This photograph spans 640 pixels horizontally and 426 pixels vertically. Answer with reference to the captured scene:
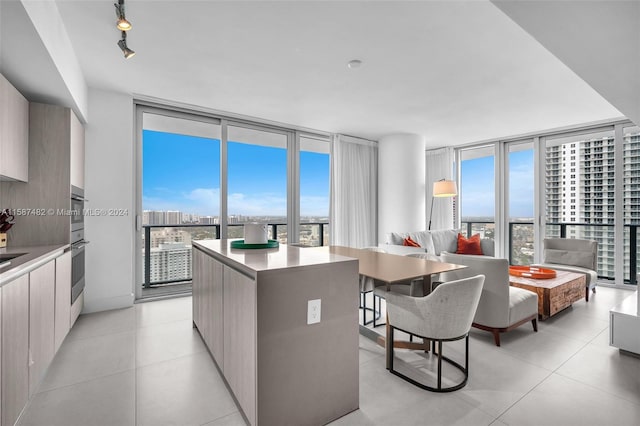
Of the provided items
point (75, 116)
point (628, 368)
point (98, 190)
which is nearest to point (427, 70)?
point (628, 368)

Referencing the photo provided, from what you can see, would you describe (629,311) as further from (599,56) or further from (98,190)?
(98,190)

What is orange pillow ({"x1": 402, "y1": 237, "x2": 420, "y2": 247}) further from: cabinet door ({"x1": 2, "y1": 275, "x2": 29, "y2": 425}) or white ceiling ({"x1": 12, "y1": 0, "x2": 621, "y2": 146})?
cabinet door ({"x1": 2, "y1": 275, "x2": 29, "y2": 425})

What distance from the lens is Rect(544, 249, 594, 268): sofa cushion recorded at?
170 inches

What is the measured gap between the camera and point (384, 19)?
90.8 inches

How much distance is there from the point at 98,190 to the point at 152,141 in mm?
1158

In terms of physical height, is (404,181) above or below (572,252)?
above

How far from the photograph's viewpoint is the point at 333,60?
115 inches

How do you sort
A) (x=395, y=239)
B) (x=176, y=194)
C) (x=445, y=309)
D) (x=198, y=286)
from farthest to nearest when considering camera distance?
1. (x=395, y=239)
2. (x=176, y=194)
3. (x=198, y=286)
4. (x=445, y=309)

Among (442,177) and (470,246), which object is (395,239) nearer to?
(470,246)

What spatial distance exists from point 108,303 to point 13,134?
214 cm

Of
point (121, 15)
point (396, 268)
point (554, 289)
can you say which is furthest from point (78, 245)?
point (554, 289)

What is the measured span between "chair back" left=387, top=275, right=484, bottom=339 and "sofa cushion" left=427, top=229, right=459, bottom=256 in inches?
140

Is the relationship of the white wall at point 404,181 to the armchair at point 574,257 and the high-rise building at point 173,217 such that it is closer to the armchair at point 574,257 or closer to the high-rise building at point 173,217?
the armchair at point 574,257

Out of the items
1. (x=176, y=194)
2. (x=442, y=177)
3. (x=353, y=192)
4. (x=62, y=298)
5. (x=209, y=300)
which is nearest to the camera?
(x=209, y=300)
